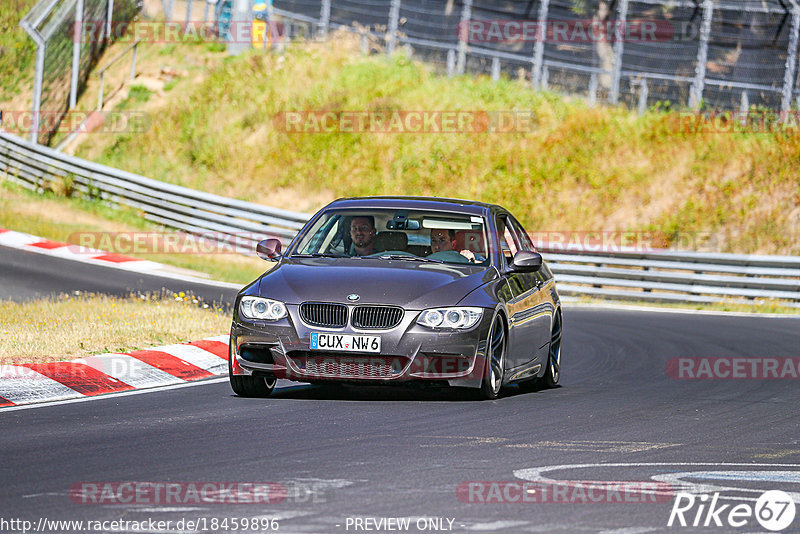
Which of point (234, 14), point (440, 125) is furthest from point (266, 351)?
point (234, 14)

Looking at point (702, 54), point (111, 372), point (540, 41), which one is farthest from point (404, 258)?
point (540, 41)

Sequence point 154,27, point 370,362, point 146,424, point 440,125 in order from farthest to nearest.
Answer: point 154,27, point 440,125, point 370,362, point 146,424

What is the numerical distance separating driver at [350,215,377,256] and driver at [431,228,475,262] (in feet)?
1.53

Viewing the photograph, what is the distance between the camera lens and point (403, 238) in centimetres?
1063

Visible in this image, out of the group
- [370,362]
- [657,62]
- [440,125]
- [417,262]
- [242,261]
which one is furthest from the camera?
[440,125]

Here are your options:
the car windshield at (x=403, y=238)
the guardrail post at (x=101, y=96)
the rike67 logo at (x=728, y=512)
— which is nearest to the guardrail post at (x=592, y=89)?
the guardrail post at (x=101, y=96)

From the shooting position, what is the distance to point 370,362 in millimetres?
9430

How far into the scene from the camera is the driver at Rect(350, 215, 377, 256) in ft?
34.8

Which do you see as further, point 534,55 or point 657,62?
point 534,55

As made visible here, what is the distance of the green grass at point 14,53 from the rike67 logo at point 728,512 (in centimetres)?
3542

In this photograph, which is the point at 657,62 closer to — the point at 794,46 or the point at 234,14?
the point at 794,46

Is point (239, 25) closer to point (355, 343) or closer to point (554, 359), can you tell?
point (554, 359)

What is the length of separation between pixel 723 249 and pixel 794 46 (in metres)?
4.40

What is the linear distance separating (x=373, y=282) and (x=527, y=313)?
167cm
